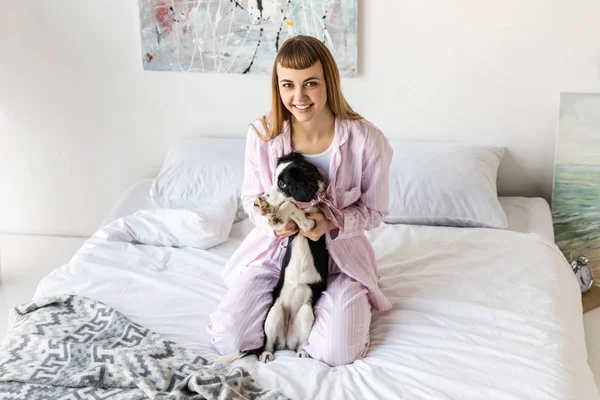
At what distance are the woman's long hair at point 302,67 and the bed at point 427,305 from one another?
1.71 feet

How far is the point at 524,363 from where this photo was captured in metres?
1.66

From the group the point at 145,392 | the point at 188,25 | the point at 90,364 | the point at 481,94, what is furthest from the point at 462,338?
the point at 188,25

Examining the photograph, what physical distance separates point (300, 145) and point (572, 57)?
1237mm

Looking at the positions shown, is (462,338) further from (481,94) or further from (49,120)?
(49,120)

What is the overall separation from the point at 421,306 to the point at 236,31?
4.42 feet

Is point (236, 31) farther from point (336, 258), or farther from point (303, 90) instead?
point (336, 258)

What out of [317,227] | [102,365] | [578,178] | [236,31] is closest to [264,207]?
[317,227]

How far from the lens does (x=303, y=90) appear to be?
1.75 meters

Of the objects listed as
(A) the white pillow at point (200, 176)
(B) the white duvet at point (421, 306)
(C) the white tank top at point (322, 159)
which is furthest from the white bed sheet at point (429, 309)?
(C) the white tank top at point (322, 159)

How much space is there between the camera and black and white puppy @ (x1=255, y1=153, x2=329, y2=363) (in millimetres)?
1713

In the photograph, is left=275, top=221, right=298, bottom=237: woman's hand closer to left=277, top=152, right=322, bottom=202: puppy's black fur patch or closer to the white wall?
left=277, top=152, right=322, bottom=202: puppy's black fur patch

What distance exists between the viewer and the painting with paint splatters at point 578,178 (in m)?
2.57

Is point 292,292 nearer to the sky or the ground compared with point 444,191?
nearer to the ground

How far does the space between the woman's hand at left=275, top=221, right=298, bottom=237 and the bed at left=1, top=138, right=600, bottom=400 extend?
0.29m
